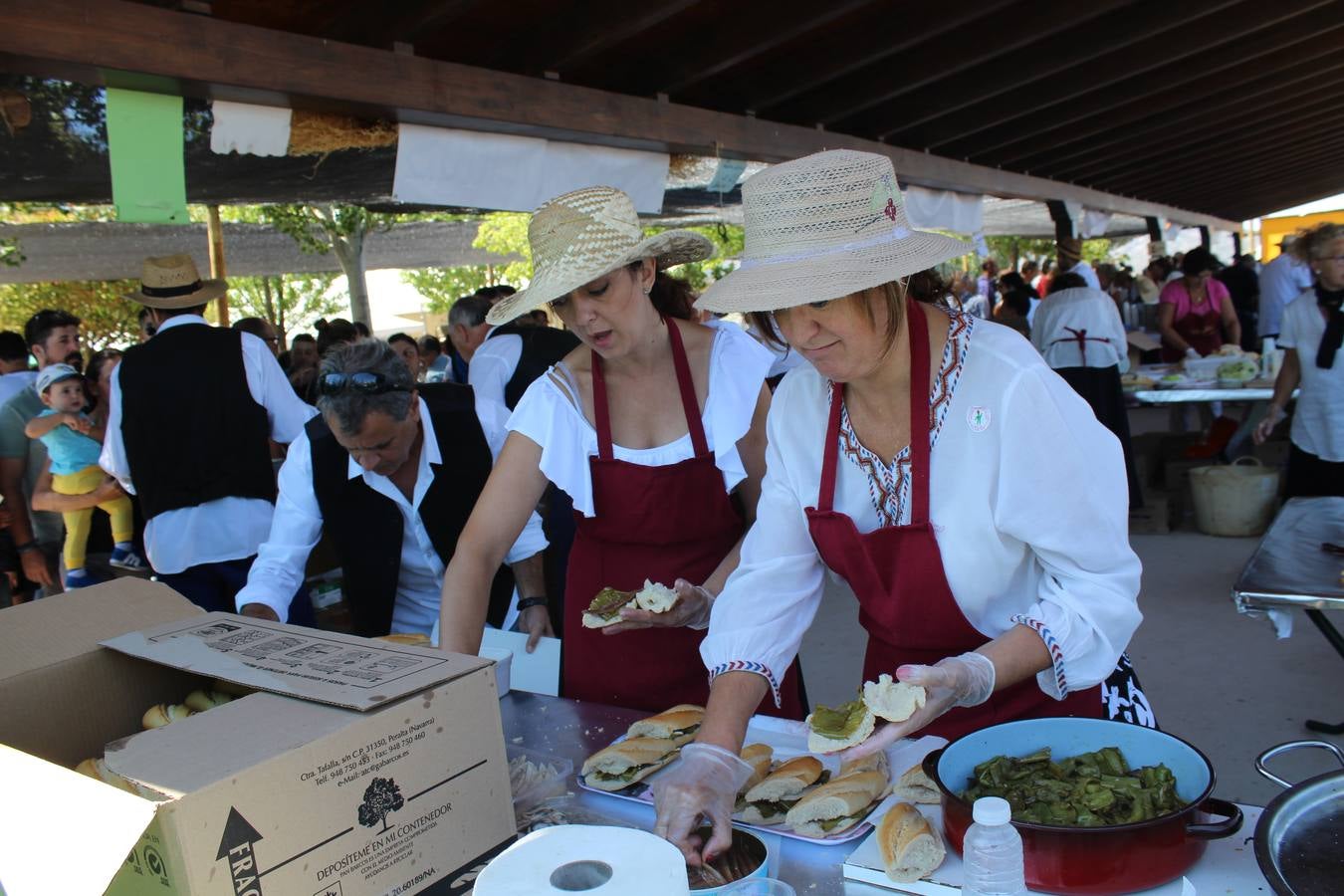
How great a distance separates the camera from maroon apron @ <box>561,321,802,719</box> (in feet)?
7.57

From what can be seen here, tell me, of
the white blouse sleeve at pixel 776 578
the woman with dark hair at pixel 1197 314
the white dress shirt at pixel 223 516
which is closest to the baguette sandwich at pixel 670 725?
the white blouse sleeve at pixel 776 578

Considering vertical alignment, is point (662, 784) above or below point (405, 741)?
below

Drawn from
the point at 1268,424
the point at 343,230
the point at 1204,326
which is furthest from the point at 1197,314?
the point at 343,230

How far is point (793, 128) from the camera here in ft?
19.2

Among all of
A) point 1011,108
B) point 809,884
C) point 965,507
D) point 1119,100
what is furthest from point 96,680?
point 1119,100

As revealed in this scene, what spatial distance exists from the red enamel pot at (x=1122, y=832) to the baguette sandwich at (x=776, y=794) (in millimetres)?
232

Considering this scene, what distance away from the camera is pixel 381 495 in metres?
2.60

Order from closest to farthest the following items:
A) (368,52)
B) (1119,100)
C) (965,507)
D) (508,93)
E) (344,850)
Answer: (344,850), (965,507), (368,52), (508,93), (1119,100)

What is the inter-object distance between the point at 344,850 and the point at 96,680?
30.1 inches

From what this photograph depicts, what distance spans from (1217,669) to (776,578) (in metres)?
3.51

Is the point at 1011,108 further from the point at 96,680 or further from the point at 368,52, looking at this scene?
the point at 96,680

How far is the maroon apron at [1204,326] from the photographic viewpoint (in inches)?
324

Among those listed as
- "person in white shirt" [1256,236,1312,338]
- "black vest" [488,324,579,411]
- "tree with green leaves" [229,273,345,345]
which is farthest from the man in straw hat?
"tree with green leaves" [229,273,345,345]

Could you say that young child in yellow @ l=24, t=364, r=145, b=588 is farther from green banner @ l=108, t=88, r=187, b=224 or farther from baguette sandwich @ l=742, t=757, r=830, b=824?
baguette sandwich @ l=742, t=757, r=830, b=824
